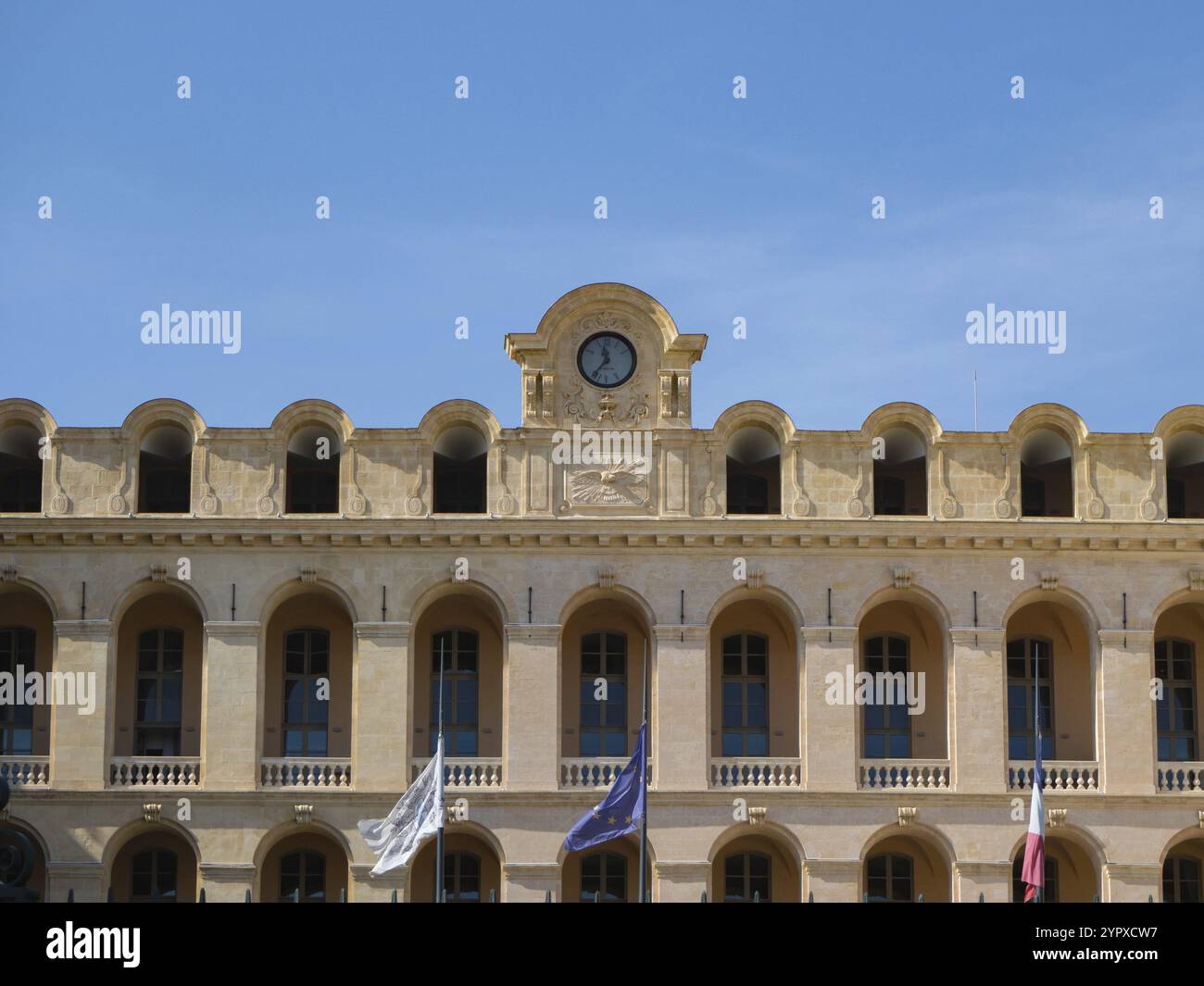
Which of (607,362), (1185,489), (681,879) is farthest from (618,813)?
(1185,489)

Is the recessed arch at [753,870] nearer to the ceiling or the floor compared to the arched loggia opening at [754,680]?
nearer to the floor

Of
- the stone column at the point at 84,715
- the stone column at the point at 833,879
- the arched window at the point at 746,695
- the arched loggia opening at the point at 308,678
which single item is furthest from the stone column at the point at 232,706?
the stone column at the point at 833,879

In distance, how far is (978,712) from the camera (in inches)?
1832

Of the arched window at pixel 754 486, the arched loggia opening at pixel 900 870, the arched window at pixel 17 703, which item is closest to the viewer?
the arched loggia opening at pixel 900 870

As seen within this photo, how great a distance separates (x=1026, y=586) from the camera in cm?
4706

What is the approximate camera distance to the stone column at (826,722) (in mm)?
46188

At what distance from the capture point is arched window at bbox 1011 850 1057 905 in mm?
46331

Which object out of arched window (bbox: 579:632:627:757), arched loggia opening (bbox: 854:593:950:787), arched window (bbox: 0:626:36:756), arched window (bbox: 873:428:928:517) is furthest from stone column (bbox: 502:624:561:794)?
arched window (bbox: 0:626:36:756)

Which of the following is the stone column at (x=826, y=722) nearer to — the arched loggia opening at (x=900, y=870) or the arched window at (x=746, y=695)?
the arched window at (x=746, y=695)

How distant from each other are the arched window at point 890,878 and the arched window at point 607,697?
6.50 metres

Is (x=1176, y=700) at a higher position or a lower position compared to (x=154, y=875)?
higher

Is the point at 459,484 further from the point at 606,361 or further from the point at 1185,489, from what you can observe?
the point at 1185,489

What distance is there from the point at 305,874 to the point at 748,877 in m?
10.3
